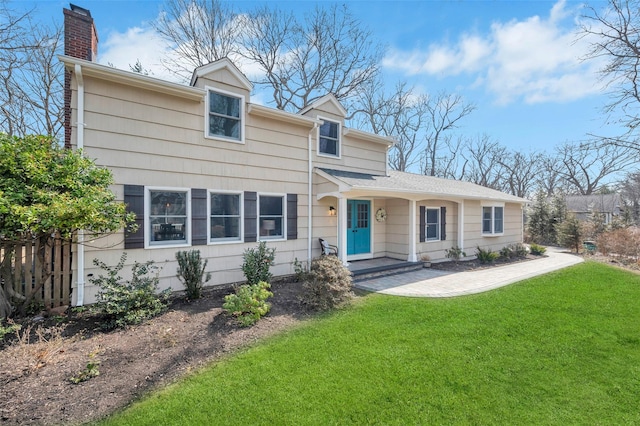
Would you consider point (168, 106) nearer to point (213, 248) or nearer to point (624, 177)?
point (213, 248)

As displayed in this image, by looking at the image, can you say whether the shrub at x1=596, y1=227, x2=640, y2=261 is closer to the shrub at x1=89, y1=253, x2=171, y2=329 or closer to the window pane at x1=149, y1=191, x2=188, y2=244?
the window pane at x1=149, y1=191, x2=188, y2=244

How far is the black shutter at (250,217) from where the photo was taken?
727 centimetres

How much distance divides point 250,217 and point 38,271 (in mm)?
4154

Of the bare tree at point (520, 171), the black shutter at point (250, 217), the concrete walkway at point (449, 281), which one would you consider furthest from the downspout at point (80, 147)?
the bare tree at point (520, 171)

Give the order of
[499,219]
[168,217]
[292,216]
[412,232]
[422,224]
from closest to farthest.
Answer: [168,217], [292,216], [412,232], [422,224], [499,219]

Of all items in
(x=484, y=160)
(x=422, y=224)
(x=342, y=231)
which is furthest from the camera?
(x=484, y=160)

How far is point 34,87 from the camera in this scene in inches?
546

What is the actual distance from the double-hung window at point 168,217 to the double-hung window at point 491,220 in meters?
12.2

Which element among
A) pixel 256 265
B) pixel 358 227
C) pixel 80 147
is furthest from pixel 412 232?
pixel 80 147

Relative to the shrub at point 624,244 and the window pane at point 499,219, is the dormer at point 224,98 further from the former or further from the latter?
the shrub at point 624,244

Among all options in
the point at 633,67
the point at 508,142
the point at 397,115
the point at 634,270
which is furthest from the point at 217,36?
the point at 508,142

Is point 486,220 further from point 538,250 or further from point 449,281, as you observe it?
point 449,281

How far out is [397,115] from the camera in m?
23.6

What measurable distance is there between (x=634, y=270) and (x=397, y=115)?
1809 cm
